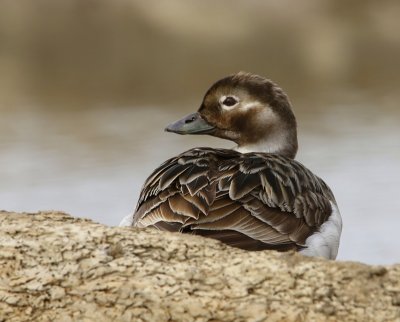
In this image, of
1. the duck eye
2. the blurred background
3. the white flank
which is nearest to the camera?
the white flank

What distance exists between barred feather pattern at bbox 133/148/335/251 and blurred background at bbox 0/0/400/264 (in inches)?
71.2

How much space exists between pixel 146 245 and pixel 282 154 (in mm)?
2644

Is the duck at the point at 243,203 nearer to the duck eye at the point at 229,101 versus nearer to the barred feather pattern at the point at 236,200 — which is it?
the barred feather pattern at the point at 236,200

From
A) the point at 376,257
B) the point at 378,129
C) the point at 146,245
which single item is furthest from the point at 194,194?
the point at 378,129

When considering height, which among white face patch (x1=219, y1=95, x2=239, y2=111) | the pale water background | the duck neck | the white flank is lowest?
the white flank

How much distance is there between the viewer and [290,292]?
458cm

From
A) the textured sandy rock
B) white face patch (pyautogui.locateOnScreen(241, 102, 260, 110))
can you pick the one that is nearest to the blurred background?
white face patch (pyautogui.locateOnScreen(241, 102, 260, 110))

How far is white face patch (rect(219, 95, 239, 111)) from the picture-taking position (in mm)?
7230

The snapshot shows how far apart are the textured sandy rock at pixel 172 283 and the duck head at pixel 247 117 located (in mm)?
2493

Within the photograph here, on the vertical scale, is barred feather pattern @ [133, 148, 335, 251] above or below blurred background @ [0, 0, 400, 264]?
below

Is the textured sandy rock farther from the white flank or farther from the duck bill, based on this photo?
the duck bill

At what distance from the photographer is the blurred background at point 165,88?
9219mm

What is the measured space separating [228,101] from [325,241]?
1323mm

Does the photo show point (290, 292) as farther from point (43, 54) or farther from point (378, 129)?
point (43, 54)
